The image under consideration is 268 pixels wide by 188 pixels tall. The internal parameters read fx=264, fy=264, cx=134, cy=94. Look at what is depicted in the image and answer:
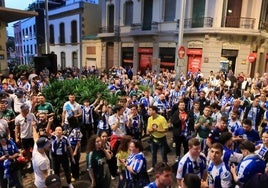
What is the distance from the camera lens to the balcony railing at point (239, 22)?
19.6 meters

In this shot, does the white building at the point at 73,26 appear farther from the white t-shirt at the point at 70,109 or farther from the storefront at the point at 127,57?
the white t-shirt at the point at 70,109

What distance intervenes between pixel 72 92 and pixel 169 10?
1634cm

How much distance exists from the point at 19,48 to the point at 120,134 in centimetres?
5484

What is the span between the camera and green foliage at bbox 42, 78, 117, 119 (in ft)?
29.3

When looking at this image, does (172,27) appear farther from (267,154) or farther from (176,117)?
(267,154)

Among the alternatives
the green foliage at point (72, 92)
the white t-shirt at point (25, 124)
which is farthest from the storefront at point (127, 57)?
the white t-shirt at point (25, 124)

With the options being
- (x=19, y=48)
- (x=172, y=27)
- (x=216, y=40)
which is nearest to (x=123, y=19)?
(x=172, y=27)

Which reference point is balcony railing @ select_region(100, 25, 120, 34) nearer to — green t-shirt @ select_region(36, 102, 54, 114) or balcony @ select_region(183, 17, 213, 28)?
balcony @ select_region(183, 17, 213, 28)

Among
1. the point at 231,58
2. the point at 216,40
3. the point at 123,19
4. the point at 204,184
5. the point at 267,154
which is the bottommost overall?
the point at 204,184

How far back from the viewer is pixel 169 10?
22.8 m

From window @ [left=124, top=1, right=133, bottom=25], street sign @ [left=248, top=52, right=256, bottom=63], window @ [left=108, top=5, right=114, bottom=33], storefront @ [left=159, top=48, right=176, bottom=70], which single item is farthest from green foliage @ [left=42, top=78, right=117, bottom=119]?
window @ [left=108, top=5, right=114, bottom=33]

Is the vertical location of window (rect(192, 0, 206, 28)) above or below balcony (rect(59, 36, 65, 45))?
above

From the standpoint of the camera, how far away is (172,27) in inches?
876

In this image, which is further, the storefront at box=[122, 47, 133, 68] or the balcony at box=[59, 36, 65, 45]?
the balcony at box=[59, 36, 65, 45]
